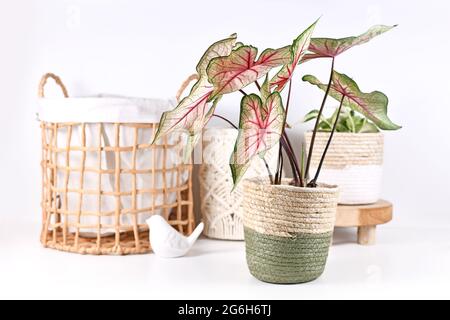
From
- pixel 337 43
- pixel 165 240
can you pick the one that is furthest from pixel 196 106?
pixel 165 240

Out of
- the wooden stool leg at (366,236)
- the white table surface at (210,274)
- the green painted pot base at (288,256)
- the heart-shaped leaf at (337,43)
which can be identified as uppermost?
the heart-shaped leaf at (337,43)

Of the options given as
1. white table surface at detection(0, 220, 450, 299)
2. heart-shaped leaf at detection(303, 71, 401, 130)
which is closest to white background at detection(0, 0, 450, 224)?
white table surface at detection(0, 220, 450, 299)

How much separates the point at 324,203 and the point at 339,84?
0.21 meters

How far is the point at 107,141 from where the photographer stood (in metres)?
Result: 1.27

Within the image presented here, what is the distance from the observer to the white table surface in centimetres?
101

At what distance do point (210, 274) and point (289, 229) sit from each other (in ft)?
0.67

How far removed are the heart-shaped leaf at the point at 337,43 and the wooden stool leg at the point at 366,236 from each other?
1.71ft

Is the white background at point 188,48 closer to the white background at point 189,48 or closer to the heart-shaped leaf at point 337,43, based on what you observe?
the white background at point 189,48

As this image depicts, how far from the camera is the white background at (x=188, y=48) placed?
157 cm

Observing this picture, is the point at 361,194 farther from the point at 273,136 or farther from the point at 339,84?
the point at 273,136

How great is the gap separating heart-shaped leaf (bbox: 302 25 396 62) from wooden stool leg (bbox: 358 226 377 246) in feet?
1.71

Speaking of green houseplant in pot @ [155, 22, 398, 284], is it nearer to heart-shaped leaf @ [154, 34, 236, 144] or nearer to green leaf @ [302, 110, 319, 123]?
heart-shaped leaf @ [154, 34, 236, 144]

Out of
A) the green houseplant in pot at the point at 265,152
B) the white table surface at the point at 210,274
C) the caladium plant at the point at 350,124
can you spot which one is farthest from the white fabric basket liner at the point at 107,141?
the caladium plant at the point at 350,124

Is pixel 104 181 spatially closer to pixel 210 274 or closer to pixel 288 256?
pixel 210 274
